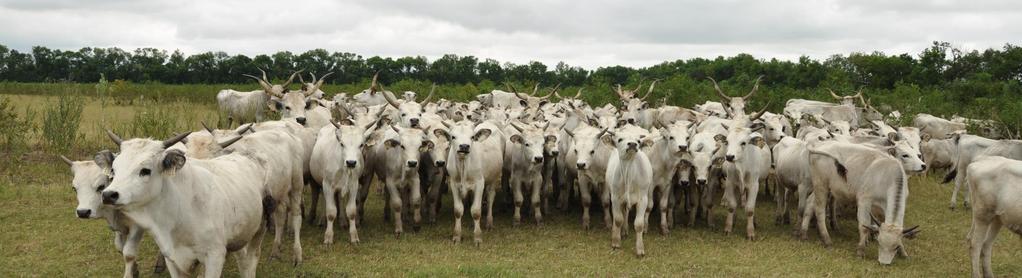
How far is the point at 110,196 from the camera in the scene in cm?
510

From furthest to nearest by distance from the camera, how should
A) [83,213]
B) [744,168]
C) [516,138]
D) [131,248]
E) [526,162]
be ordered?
[526,162], [516,138], [744,168], [131,248], [83,213]

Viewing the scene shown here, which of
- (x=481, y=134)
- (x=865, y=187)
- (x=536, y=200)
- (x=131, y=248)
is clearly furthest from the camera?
(x=536, y=200)

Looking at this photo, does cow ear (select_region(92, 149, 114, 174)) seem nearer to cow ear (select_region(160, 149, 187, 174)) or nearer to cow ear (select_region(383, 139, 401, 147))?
cow ear (select_region(160, 149, 187, 174))

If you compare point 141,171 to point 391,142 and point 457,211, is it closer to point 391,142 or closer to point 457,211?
point 391,142

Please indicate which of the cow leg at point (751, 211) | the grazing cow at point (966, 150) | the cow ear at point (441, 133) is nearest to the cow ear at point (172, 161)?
the cow ear at point (441, 133)

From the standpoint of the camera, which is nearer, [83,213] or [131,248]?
[83,213]

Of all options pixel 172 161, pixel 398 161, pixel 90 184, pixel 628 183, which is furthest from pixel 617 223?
pixel 90 184

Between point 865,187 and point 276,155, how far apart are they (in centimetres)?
725

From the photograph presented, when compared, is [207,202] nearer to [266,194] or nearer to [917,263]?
[266,194]

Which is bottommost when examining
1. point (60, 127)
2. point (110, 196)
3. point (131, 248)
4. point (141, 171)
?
point (131, 248)

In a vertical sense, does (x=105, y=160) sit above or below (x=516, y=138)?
above

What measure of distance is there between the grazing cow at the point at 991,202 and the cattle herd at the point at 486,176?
14mm

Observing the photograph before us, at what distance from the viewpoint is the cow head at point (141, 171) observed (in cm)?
522

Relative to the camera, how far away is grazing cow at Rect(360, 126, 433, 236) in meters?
10.2
